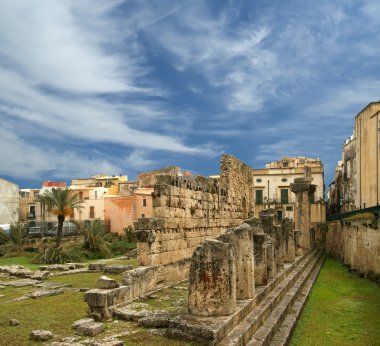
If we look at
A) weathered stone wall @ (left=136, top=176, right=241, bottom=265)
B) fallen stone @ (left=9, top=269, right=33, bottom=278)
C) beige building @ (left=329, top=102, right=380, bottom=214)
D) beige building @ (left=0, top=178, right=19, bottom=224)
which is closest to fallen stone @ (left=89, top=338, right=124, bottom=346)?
weathered stone wall @ (left=136, top=176, right=241, bottom=265)

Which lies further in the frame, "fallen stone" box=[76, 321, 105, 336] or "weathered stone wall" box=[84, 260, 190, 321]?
"weathered stone wall" box=[84, 260, 190, 321]

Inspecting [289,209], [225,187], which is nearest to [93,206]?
[289,209]

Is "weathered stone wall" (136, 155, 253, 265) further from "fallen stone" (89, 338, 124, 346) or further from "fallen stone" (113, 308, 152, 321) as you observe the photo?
"fallen stone" (89, 338, 124, 346)

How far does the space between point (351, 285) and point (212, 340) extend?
938 centimetres

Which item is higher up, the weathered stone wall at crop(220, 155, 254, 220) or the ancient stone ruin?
the weathered stone wall at crop(220, 155, 254, 220)

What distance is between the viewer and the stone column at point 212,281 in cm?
640

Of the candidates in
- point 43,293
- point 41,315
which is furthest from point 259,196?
point 41,315

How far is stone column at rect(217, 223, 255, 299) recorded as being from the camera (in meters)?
7.90

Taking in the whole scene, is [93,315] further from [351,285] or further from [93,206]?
[93,206]

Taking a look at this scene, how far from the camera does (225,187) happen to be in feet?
55.9

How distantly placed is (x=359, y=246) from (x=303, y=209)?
8905 millimetres

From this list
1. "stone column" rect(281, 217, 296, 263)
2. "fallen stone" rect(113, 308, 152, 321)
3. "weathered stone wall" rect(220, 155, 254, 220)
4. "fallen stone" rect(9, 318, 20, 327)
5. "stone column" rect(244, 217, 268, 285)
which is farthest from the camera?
"weathered stone wall" rect(220, 155, 254, 220)

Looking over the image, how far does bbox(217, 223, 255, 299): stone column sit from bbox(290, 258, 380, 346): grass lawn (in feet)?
4.07

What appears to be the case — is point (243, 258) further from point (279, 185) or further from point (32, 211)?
point (32, 211)
